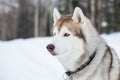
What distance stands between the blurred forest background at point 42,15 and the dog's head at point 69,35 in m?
26.2

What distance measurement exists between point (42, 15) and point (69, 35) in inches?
1628

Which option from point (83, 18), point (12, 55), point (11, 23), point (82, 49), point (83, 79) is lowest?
point (11, 23)

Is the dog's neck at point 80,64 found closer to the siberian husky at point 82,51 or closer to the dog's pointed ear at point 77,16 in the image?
the siberian husky at point 82,51

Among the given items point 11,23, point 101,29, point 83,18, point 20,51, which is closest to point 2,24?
point 11,23

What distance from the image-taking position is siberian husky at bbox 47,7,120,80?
18.6 ft

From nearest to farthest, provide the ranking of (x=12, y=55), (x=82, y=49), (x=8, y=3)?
(x=82, y=49) < (x=12, y=55) < (x=8, y=3)

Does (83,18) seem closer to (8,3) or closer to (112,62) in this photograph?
(112,62)

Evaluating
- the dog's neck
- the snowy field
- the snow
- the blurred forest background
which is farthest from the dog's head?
the snow

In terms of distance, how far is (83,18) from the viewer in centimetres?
576

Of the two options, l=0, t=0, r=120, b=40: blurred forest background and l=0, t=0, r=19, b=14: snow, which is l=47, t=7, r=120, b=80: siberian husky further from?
l=0, t=0, r=19, b=14: snow

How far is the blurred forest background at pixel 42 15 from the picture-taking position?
118ft

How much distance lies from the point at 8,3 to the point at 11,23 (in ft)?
22.4

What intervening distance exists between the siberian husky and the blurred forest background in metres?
26.2

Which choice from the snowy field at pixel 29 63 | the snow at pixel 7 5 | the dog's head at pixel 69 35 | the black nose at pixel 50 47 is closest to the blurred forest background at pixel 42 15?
the snow at pixel 7 5
